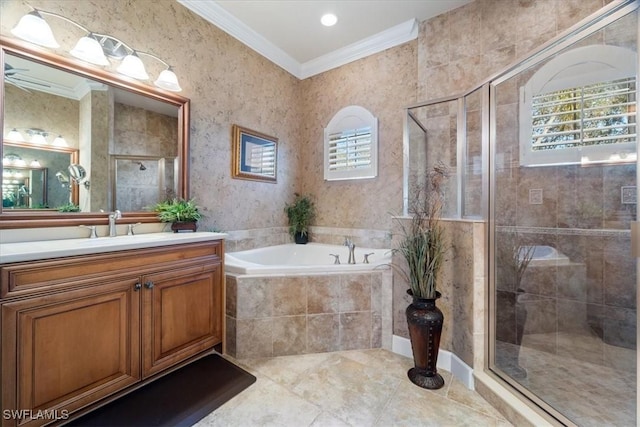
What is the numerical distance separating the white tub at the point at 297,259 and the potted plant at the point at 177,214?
0.41 m

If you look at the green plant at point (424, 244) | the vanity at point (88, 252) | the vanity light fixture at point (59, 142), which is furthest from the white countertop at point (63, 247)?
the green plant at point (424, 244)

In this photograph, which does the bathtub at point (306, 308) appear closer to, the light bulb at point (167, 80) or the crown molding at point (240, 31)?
the light bulb at point (167, 80)

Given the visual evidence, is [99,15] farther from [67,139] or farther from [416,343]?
[416,343]

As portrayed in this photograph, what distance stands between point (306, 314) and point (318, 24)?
273 centimetres

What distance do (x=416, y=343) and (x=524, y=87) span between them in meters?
2.01

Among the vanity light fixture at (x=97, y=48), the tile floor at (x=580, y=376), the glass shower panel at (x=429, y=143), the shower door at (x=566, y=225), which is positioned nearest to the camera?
the tile floor at (x=580, y=376)

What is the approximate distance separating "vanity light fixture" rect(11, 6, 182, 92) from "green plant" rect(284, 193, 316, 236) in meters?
1.71

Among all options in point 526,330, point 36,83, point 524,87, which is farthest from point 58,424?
point 524,87

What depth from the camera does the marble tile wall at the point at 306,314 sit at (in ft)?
6.30

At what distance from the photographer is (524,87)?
6.25 ft

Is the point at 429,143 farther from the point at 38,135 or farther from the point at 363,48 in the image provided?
the point at 38,135

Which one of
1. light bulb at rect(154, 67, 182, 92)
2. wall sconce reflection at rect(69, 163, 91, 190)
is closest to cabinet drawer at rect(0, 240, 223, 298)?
wall sconce reflection at rect(69, 163, 91, 190)

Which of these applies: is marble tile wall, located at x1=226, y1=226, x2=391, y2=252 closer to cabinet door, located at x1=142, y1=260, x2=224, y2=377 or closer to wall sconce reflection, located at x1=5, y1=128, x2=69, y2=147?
cabinet door, located at x1=142, y1=260, x2=224, y2=377

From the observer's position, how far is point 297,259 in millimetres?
3115
